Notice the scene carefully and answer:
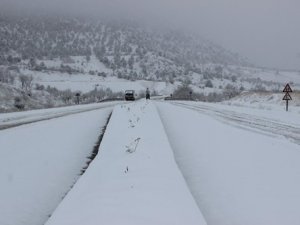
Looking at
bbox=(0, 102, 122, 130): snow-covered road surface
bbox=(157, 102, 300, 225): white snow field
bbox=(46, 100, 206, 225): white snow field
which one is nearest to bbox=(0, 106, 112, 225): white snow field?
bbox=(46, 100, 206, 225): white snow field

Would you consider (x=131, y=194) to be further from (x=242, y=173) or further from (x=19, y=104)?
(x=19, y=104)

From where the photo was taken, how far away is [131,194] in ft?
26.6

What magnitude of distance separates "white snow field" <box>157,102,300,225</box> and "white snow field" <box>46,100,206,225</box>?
2.16 ft

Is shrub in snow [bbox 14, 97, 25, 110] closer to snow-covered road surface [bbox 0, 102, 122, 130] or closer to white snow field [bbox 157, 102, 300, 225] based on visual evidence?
snow-covered road surface [bbox 0, 102, 122, 130]

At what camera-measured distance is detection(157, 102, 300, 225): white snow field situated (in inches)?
317

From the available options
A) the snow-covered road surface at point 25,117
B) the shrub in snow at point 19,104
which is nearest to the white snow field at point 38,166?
the snow-covered road surface at point 25,117

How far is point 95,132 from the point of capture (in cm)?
2088

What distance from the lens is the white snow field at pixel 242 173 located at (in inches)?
317

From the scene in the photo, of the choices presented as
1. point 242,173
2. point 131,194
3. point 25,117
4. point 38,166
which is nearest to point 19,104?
point 25,117

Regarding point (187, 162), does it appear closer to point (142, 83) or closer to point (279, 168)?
point (279, 168)

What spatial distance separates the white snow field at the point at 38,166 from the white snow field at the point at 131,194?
0.84m

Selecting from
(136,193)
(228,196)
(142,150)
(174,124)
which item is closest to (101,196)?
(136,193)

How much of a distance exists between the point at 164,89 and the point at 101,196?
17476 cm

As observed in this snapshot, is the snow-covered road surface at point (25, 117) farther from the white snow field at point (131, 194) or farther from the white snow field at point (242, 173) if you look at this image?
the white snow field at point (131, 194)
